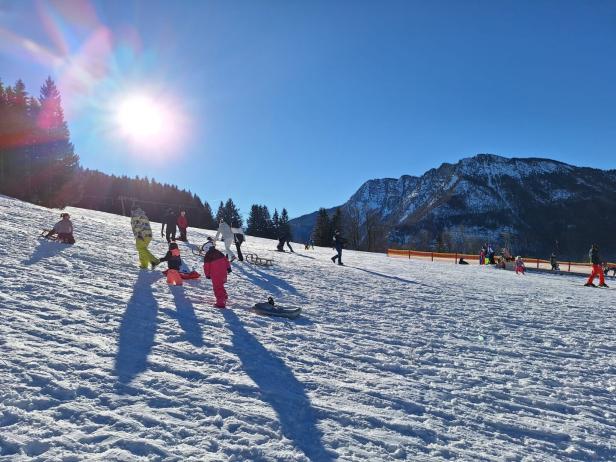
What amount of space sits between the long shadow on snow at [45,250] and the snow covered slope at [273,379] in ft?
0.48

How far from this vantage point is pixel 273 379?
5.57m

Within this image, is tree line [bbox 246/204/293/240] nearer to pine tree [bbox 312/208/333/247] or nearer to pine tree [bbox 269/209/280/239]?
pine tree [bbox 269/209/280/239]

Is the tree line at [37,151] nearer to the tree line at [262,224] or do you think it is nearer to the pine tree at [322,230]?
the pine tree at [322,230]

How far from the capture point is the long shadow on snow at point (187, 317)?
687 cm

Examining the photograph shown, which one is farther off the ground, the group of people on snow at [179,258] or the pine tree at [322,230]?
the pine tree at [322,230]

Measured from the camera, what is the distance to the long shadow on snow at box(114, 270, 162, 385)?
5174mm

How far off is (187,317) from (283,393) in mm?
3617

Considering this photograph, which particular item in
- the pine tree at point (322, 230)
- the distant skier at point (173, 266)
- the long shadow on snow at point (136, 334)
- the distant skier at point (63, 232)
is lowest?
the long shadow on snow at point (136, 334)

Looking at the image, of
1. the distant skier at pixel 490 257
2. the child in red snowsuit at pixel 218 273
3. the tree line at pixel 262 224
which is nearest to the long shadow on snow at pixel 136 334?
the child in red snowsuit at pixel 218 273

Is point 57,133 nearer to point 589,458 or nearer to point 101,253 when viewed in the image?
point 101,253

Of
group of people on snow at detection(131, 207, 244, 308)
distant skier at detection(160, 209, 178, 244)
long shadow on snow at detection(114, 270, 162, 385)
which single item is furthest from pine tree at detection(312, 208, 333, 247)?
long shadow on snow at detection(114, 270, 162, 385)

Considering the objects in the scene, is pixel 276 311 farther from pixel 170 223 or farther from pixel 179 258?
pixel 170 223

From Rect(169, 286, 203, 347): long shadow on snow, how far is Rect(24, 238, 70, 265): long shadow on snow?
400 cm

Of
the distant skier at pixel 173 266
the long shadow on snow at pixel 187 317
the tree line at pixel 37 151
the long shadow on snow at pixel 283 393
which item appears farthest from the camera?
the tree line at pixel 37 151
